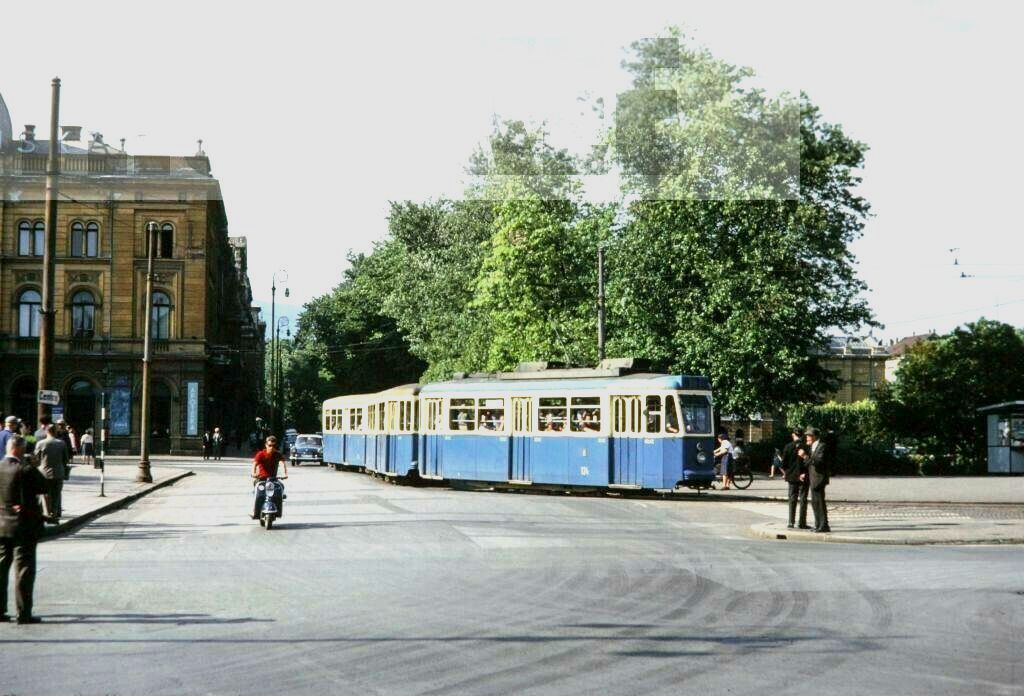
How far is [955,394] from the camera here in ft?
204

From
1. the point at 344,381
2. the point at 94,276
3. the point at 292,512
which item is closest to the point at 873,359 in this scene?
the point at 344,381

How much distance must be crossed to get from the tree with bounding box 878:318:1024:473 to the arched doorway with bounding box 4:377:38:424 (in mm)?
41882

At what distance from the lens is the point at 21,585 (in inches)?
448

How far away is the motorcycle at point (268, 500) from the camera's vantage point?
22.1m

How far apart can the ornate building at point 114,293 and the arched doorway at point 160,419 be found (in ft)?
0.17

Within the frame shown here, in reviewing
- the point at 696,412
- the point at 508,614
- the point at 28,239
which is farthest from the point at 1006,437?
the point at 28,239

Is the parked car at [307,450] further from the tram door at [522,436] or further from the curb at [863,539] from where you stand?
the curb at [863,539]

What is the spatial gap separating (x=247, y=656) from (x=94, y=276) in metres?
62.9

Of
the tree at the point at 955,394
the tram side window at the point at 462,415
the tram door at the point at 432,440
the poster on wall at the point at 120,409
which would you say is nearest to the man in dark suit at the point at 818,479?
the tram side window at the point at 462,415

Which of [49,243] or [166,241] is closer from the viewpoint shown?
[49,243]

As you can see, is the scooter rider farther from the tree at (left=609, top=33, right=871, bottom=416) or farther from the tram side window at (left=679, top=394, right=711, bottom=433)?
the tree at (left=609, top=33, right=871, bottom=416)

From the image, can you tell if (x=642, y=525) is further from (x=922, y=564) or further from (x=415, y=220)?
(x=415, y=220)

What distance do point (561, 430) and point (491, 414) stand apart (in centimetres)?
281

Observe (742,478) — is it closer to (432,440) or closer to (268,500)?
(432,440)
